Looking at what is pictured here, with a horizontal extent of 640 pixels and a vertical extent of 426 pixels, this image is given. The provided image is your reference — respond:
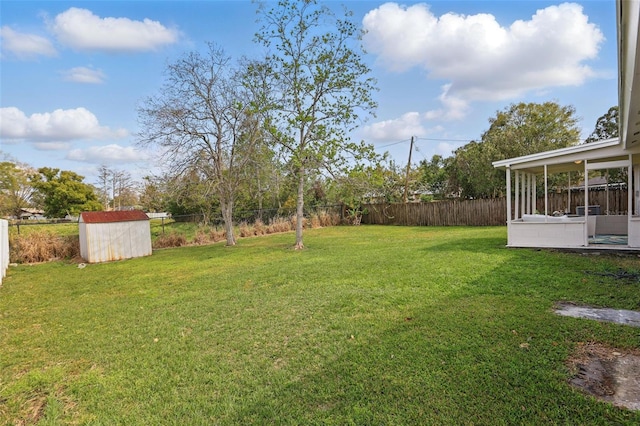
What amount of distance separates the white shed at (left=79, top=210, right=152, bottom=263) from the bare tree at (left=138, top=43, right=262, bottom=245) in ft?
7.28

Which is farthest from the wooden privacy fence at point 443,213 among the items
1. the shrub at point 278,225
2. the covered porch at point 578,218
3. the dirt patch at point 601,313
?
the dirt patch at point 601,313

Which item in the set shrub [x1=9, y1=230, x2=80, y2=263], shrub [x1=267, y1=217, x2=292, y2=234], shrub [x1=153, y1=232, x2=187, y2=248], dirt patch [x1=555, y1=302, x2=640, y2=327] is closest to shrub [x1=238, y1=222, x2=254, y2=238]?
shrub [x1=267, y1=217, x2=292, y2=234]

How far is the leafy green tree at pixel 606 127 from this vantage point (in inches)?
A: 798

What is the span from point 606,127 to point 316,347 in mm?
26233

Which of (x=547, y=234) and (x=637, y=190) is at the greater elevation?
(x=637, y=190)

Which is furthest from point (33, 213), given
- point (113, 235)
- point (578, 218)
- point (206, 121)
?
point (578, 218)

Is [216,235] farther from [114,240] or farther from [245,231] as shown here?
[114,240]

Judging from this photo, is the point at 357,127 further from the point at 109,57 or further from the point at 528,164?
the point at 109,57

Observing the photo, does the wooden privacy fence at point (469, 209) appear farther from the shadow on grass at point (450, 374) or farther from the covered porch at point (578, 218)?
the shadow on grass at point (450, 374)

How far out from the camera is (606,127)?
20844 millimetres

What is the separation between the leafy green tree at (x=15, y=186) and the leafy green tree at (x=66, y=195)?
3.80ft

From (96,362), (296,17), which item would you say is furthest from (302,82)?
(96,362)

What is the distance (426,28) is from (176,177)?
9.50 metres

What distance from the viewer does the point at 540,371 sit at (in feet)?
8.41
